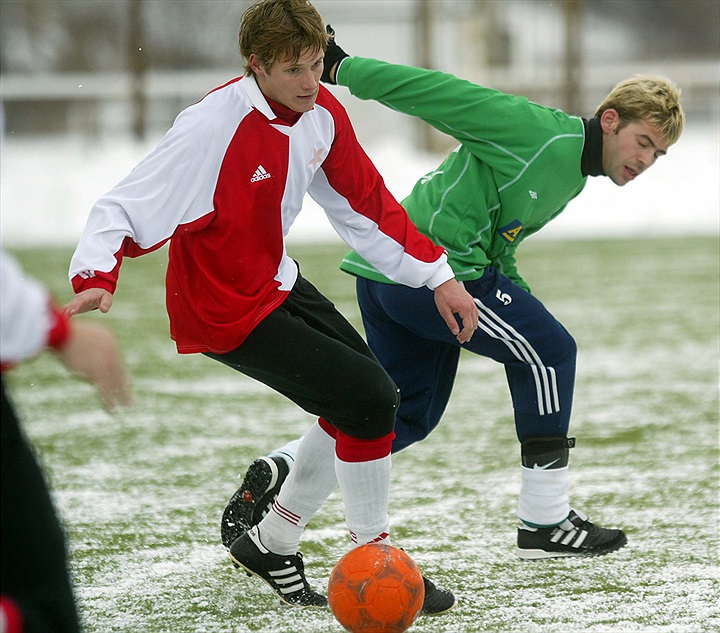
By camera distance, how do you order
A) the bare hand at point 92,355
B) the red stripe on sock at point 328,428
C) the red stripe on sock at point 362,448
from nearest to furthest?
the bare hand at point 92,355
the red stripe on sock at point 362,448
the red stripe on sock at point 328,428

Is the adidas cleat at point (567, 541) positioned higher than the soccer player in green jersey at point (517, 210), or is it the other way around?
the soccer player in green jersey at point (517, 210)

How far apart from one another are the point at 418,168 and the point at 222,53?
1065 centimetres

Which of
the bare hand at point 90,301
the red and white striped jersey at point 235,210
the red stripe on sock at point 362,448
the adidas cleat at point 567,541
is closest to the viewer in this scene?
the bare hand at point 90,301

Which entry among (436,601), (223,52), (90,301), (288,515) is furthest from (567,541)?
(223,52)

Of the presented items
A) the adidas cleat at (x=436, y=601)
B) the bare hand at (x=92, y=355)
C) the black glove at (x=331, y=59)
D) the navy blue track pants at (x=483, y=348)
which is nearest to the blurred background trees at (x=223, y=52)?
the navy blue track pants at (x=483, y=348)

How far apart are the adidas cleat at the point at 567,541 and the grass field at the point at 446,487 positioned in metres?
0.06

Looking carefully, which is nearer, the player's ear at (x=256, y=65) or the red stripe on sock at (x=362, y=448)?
the player's ear at (x=256, y=65)

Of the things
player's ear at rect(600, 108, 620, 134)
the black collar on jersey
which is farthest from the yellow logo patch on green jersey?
player's ear at rect(600, 108, 620, 134)

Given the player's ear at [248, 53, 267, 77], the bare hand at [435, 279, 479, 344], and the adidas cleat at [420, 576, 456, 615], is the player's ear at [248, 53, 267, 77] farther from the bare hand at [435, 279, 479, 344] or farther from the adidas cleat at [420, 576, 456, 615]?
the adidas cleat at [420, 576, 456, 615]

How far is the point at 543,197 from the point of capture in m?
3.93

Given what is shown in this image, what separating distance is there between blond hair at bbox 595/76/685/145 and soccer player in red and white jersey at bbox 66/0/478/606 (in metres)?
0.82

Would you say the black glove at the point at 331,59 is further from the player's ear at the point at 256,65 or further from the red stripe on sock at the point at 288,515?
the red stripe on sock at the point at 288,515

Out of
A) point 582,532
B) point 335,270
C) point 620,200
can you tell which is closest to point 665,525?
point 582,532

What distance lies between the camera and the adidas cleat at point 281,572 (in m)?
3.71
